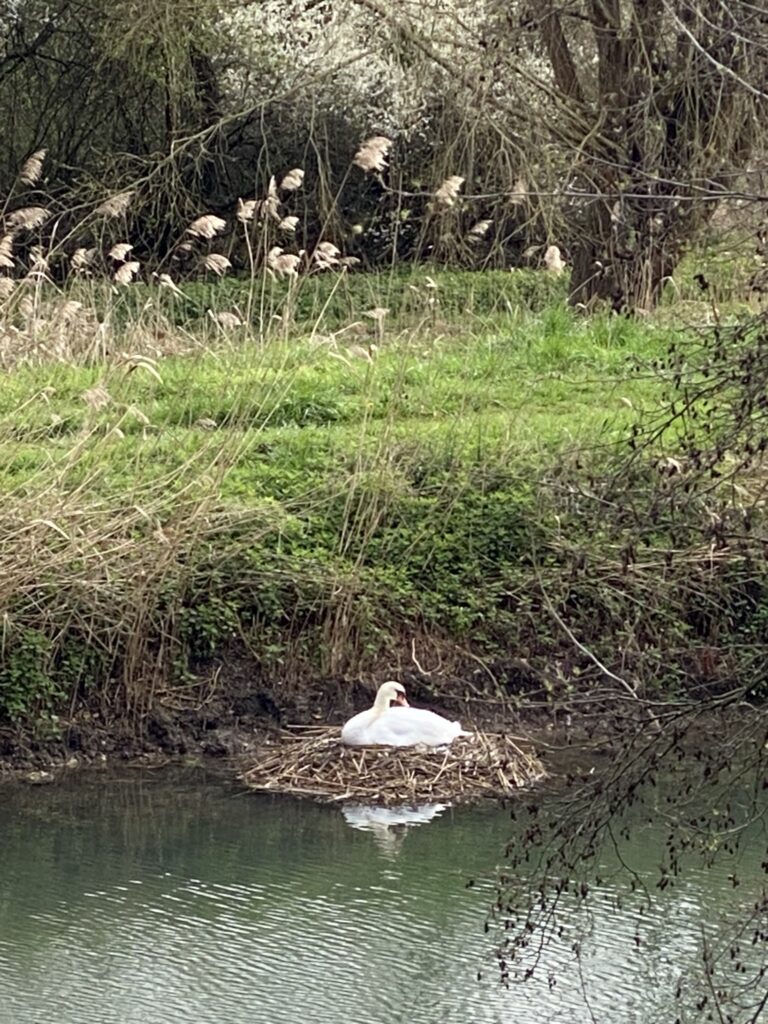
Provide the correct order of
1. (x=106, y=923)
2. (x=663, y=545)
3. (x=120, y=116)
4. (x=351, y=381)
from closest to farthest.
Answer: (x=106, y=923) → (x=663, y=545) → (x=351, y=381) → (x=120, y=116)

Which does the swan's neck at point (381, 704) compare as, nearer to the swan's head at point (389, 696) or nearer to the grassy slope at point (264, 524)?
the swan's head at point (389, 696)

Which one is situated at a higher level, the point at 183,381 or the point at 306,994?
the point at 183,381

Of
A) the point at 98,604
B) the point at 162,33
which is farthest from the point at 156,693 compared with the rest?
the point at 162,33

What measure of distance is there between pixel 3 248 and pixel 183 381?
107 centimetres

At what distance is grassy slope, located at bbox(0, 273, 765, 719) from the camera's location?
7445mm

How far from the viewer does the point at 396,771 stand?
23.3ft

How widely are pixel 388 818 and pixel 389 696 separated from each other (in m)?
0.55

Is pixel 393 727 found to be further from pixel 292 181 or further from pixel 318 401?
pixel 292 181

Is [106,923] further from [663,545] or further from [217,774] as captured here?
[663,545]

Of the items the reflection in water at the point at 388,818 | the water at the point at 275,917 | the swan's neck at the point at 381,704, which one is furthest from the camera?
the swan's neck at the point at 381,704

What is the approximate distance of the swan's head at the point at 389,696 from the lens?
23.6 ft

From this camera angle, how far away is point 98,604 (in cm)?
740

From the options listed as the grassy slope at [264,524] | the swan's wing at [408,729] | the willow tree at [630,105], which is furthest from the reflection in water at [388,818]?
the willow tree at [630,105]

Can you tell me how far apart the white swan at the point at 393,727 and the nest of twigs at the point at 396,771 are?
3 cm
